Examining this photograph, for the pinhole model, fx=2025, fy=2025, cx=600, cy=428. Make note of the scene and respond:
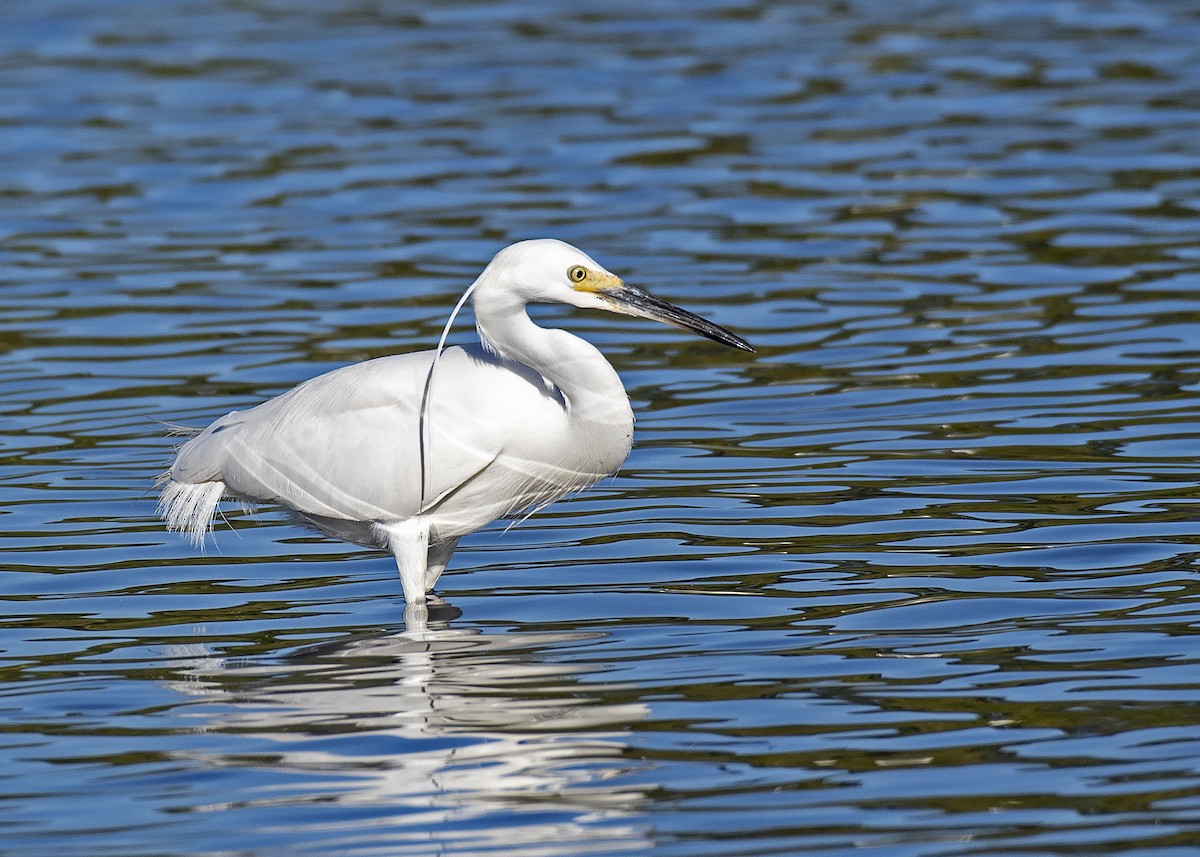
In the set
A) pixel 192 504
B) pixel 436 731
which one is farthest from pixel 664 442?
pixel 436 731

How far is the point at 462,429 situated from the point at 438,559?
699mm

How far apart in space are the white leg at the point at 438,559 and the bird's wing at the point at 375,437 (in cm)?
35

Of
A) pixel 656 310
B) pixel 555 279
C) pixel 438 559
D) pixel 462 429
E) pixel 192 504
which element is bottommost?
pixel 438 559

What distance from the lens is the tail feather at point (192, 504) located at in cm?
865

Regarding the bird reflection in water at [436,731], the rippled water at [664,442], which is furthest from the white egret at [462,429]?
the bird reflection in water at [436,731]

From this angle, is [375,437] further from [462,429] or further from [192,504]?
[192,504]

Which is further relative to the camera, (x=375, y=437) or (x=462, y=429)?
(x=375, y=437)

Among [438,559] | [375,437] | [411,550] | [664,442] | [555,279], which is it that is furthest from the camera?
[664,442]

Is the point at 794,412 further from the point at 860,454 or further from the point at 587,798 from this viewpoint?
the point at 587,798

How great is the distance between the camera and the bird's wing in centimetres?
802

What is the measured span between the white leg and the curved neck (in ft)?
2.94

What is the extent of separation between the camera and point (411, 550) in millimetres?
8094

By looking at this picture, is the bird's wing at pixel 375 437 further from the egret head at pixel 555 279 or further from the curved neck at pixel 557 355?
the egret head at pixel 555 279

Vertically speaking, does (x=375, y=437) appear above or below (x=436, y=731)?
above
